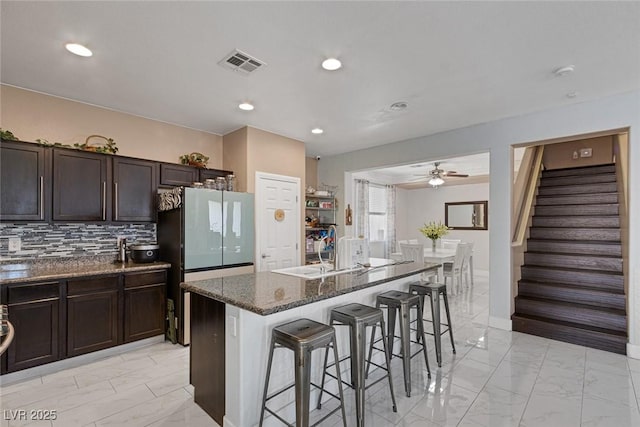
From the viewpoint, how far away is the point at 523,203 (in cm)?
506

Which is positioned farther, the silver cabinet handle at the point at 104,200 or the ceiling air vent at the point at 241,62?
the silver cabinet handle at the point at 104,200

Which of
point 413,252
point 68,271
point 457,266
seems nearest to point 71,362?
point 68,271

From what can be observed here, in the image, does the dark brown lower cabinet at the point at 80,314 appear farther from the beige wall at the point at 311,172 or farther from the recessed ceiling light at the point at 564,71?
the recessed ceiling light at the point at 564,71

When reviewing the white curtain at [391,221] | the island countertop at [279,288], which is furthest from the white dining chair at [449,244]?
the island countertop at [279,288]

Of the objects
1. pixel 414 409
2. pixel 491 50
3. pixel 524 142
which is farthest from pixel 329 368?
pixel 524 142

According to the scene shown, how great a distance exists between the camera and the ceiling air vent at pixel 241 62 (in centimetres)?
245

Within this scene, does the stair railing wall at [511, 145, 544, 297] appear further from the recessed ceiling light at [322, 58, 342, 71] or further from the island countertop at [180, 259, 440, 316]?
the recessed ceiling light at [322, 58, 342, 71]

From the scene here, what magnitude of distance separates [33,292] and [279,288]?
2306 mm

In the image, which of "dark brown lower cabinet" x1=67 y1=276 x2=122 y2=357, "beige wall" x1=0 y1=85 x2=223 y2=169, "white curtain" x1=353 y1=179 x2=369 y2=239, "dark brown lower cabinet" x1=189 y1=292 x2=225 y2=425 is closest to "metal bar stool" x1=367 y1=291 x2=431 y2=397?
"dark brown lower cabinet" x1=189 y1=292 x2=225 y2=425

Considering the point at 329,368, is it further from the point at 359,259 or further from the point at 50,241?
the point at 50,241

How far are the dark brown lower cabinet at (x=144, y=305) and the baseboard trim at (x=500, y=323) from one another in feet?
13.4

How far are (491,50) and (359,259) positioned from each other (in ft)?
6.88

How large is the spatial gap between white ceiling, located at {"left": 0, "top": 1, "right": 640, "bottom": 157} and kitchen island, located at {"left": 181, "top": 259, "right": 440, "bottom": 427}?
5.94 feet

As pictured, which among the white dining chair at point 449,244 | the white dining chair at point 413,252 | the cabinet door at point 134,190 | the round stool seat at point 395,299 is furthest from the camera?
the white dining chair at point 449,244
